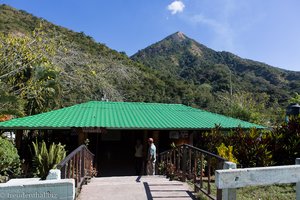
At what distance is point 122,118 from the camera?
15.7 meters

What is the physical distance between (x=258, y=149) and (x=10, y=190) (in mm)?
8970

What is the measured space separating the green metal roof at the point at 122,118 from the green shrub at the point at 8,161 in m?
1.27

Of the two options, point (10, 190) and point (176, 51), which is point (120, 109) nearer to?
point (10, 190)

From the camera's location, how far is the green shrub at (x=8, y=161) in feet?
38.9

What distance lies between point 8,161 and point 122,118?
18.3 feet

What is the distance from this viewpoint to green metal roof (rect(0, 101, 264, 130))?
13977 mm

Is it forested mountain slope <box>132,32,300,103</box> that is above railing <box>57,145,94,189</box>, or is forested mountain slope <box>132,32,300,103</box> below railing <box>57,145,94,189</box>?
above

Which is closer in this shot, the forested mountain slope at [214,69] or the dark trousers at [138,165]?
the dark trousers at [138,165]

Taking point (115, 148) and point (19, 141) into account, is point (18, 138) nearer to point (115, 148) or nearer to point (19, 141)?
point (19, 141)

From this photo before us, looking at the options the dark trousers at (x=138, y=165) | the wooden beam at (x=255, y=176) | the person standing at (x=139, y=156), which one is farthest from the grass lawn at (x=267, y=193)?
the dark trousers at (x=138, y=165)

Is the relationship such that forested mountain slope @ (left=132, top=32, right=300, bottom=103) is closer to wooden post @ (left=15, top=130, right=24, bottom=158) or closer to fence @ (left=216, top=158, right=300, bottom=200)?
wooden post @ (left=15, top=130, right=24, bottom=158)

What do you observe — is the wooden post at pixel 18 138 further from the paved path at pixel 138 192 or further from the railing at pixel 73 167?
the paved path at pixel 138 192

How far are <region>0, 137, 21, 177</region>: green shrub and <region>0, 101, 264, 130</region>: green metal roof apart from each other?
4.16 ft

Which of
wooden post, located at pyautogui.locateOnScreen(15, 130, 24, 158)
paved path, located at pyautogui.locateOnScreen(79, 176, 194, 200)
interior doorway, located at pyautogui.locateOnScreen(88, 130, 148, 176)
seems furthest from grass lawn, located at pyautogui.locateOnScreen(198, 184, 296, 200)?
wooden post, located at pyautogui.locateOnScreen(15, 130, 24, 158)
